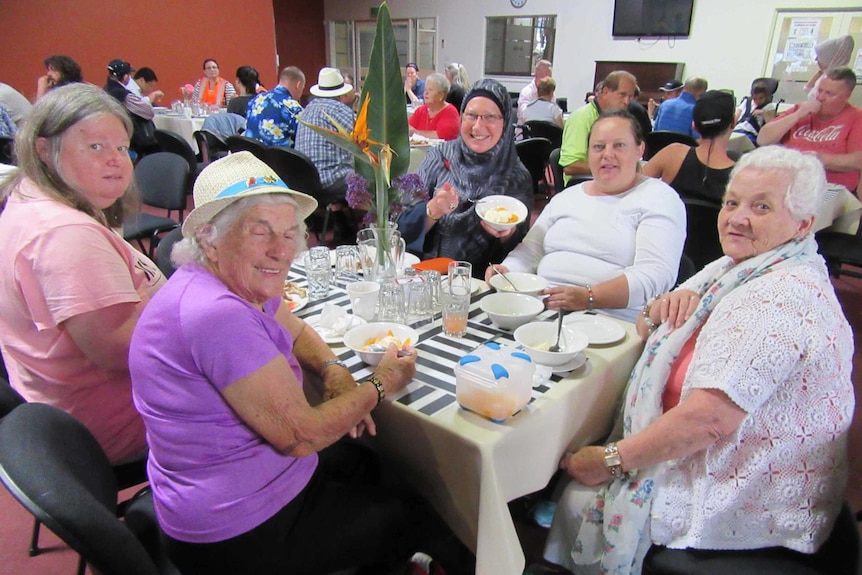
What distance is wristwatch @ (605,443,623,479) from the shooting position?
1.22 m

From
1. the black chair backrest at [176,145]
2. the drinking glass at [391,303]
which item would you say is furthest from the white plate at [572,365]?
the black chair backrest at [176,145]

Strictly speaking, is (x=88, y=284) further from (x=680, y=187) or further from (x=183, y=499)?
(x=680, y=187)

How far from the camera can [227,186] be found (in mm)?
1103

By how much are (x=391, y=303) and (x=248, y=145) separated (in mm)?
2851

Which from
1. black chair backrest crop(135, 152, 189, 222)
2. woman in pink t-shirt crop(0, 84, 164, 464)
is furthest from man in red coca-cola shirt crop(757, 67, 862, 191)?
black chair backrest crop(135, 152, 189, 222)

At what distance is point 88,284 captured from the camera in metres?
1.22

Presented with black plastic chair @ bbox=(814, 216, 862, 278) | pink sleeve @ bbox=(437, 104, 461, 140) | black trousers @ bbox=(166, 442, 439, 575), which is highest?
pink sleeve @ bbox=(437, 104, 461, 140)

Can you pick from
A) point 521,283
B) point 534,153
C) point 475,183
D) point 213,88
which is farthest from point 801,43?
point 521,283

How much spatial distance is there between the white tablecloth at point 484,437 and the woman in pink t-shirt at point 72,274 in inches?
22.0

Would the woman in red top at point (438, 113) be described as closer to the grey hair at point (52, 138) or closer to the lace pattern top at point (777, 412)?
the grey hair at point (52, 138)

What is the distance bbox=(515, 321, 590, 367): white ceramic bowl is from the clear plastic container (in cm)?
14

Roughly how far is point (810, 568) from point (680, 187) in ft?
7.42

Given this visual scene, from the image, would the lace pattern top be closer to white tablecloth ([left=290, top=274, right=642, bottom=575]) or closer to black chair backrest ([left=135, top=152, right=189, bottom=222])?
white tablecloth ([left=290, top=274, right=642, bottom=575])

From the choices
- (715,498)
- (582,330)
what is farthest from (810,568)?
(582,330)
